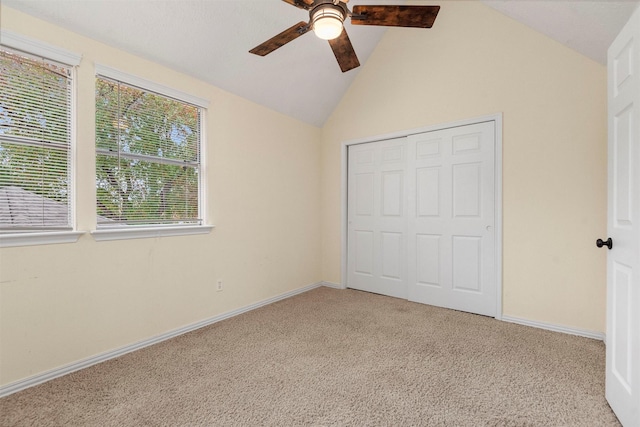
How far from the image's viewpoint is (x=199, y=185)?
2.97m

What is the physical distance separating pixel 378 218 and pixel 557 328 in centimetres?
209

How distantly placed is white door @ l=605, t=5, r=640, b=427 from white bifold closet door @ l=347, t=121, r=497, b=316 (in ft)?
4.50

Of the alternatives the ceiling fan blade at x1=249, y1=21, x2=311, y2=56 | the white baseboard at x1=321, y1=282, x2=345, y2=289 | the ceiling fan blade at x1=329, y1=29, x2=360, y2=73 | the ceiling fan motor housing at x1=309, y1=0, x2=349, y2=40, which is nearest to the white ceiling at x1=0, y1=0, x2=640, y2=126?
the ceiling fan blade at x1=249, y1=21, x2=311, y2=56

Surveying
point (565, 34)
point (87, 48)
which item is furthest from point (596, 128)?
point (87, 48)

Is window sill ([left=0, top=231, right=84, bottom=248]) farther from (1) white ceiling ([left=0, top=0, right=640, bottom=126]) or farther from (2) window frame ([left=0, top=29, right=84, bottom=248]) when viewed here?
(1) white ceiling ([left=0, top=0, right=640, bottom=126])

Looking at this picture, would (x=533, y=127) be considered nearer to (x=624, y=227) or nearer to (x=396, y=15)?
(x=624, y=227)

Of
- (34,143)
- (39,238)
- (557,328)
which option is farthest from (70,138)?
(557,328)

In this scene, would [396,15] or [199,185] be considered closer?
[396,15]

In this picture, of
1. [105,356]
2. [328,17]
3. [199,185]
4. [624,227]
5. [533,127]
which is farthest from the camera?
[199,185]

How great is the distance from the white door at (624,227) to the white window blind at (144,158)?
3.08 meters

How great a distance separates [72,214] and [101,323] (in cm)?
82

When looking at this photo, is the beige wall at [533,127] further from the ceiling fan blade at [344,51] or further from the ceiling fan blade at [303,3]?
the ceiling fan blade at [303,3]

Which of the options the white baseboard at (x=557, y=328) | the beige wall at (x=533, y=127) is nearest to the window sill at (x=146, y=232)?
the beige wall at (x=533, y=127)

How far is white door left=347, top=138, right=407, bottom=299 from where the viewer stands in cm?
379
